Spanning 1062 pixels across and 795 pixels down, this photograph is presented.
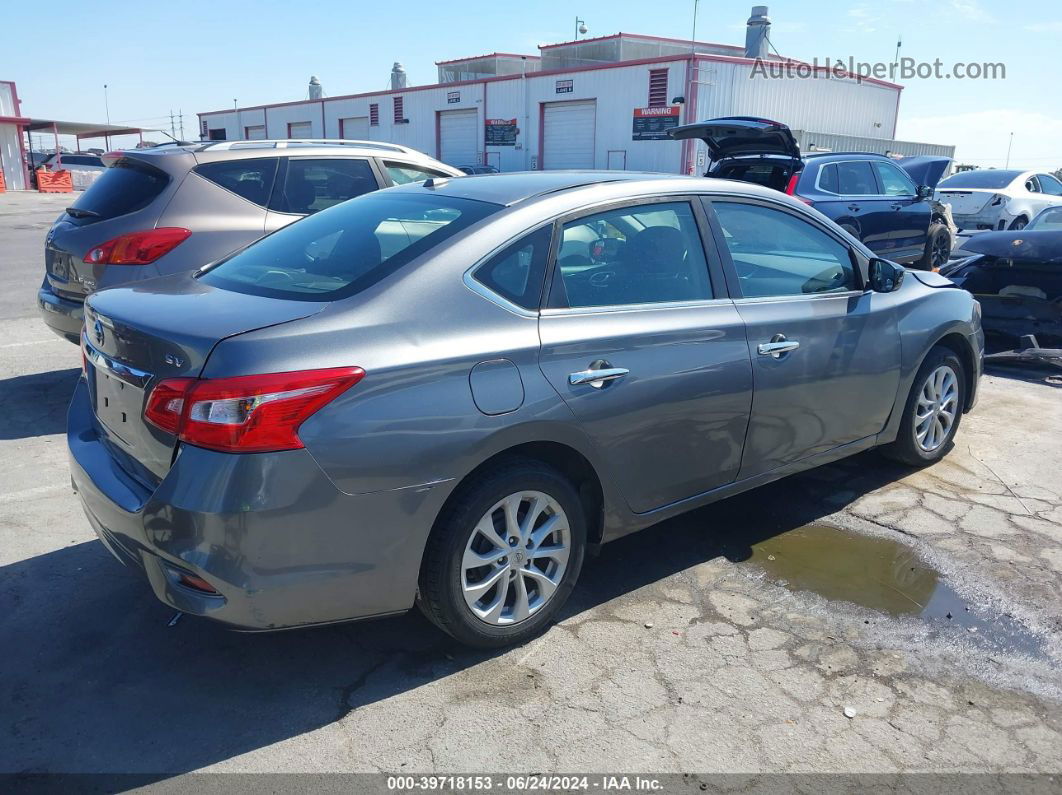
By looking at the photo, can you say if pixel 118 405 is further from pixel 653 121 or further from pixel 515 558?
pixel 653 121

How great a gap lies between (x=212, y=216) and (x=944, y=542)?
15.9ft

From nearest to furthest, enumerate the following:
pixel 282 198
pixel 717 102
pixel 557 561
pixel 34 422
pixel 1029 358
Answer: pixel 557 561
pixel 34 422
pixel 282 198
pixel 1029 358
pixel 717 102

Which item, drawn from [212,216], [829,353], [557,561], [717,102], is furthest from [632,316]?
[717,102]

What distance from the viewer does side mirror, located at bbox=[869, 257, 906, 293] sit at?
4438mm

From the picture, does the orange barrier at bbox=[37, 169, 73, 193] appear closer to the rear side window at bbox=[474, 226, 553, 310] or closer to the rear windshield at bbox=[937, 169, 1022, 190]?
the rear windshield at bbox=[937, 169, 1022, 190]

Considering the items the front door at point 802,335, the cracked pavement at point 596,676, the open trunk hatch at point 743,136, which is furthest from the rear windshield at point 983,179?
the cracked pavement at point 596,676

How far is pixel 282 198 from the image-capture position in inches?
239

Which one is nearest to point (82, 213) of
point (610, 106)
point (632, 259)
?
point (632, 259)

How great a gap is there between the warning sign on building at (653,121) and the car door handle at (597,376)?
25.1 meters

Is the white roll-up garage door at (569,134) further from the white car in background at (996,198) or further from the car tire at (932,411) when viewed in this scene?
the car tire at (932,411)

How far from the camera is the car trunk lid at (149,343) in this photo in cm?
268

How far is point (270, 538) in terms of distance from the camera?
254 centimetres

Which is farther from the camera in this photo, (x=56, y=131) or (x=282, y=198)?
(x=56, y=131)

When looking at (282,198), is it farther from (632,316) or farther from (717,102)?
(717,102)
